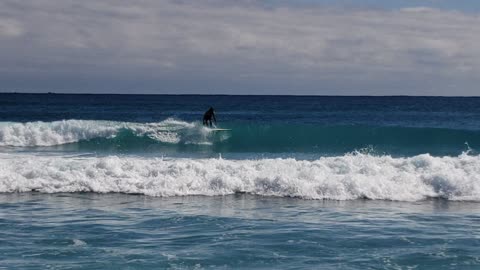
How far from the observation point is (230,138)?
30984mm

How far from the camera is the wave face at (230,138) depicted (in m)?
29.4

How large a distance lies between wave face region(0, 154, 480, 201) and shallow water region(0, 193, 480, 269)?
35.5 inches

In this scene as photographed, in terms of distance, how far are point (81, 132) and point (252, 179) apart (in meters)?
17.5

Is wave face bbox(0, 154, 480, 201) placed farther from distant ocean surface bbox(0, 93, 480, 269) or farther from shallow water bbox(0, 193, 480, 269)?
shallow water bbox(0, 193, 480, 269)

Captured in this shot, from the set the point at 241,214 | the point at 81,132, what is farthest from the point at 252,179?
the point at 81,132

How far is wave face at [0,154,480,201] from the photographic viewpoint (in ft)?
50.6

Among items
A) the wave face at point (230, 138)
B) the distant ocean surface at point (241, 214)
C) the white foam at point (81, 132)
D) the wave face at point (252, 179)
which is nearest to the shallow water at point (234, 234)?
the distant ocean surface at point (241, 214)

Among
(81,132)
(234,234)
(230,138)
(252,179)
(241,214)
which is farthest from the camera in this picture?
(81,132)

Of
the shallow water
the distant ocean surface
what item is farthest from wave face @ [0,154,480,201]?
the shallow water

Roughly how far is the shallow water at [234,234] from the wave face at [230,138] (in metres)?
14.2

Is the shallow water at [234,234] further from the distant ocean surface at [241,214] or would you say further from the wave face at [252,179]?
the wave face at [252,179]

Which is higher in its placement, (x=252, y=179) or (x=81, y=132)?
(x=81, y=132)

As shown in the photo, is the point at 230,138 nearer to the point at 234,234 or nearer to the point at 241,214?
the point at 241,214

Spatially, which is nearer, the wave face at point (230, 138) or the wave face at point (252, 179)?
the wave face at point (252, 179)
